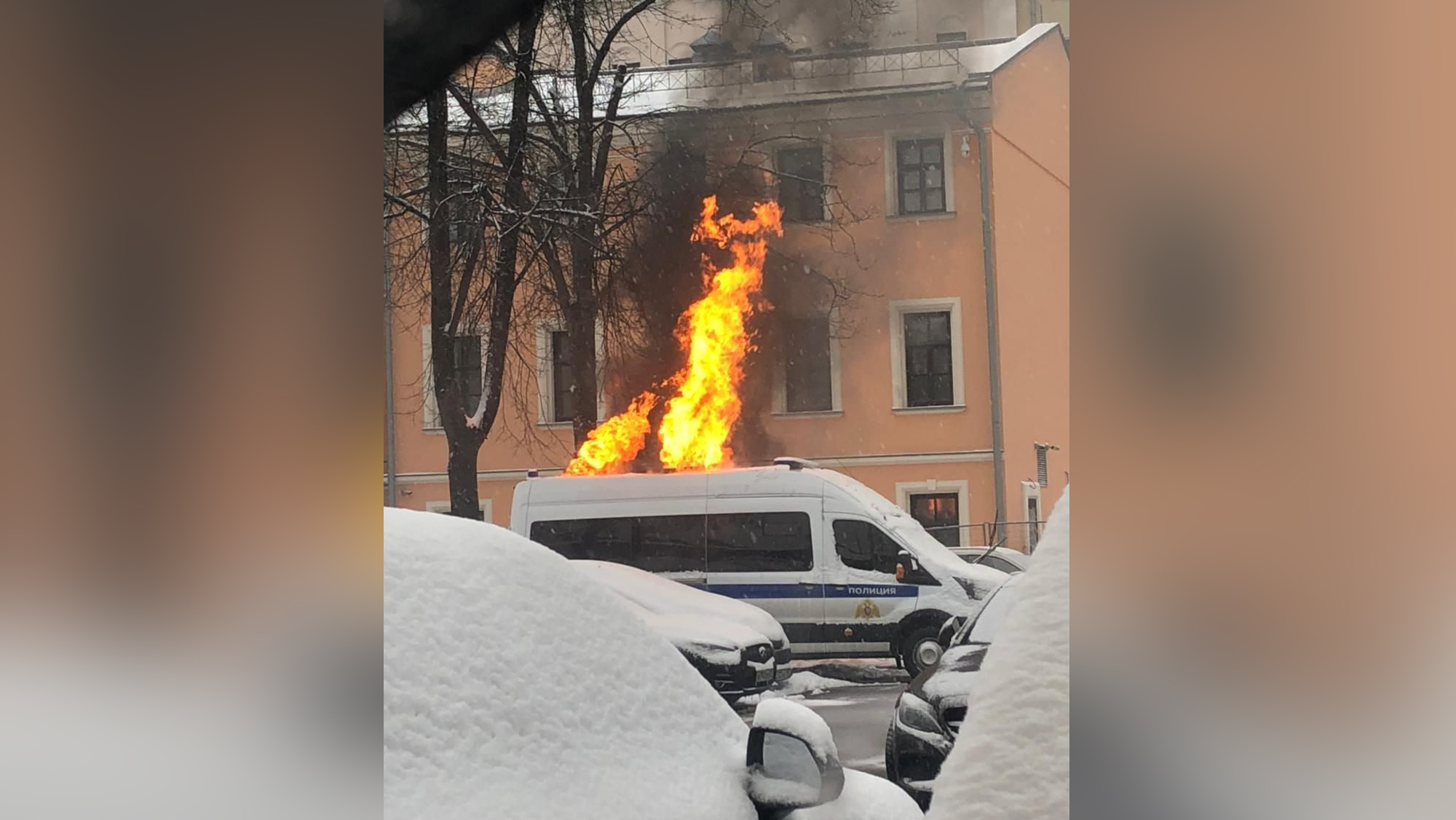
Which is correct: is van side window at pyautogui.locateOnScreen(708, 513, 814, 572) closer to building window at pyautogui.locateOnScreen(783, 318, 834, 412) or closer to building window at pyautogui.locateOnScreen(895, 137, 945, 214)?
building window at pyautogui.locateOnScreen(783, 318, 834, 412)

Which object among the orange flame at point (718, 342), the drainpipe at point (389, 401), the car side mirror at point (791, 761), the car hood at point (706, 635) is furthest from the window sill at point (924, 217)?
the drainpipe at point (389, 401)

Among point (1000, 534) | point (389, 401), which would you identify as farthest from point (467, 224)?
point (1000, 534)

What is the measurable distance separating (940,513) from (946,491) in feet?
0.22

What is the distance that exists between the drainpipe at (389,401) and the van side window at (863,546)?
4.35 ft

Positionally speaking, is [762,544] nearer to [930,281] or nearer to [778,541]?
[778,541]

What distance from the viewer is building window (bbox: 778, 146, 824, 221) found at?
3.19 metres

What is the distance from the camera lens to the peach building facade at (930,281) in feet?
9.98
